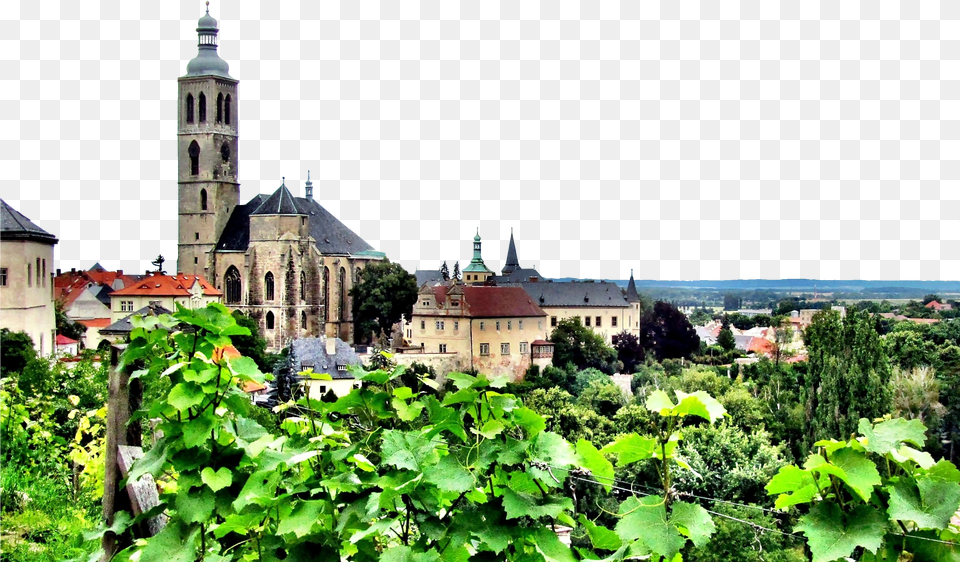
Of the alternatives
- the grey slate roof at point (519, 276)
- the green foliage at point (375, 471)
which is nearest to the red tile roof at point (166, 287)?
the grey slate roof at point (519, 276)

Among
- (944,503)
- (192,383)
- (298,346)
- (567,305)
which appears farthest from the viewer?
(567,305)

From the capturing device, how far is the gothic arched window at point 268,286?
2269 inches

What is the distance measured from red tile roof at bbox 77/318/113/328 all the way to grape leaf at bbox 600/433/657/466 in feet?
188

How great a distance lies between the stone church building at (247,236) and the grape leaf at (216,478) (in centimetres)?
5497

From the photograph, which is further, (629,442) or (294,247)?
(294,247)

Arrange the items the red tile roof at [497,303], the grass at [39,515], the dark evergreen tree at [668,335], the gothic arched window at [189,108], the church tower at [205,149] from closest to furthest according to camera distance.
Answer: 1. the grass at [39,515]
2. the red tile roof at [497,303]
3. the church tower at [205,149]
4. the gothic arched window at [189,108]
5. the dark evergreen tree at [668,335]

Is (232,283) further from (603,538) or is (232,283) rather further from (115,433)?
(603,538)

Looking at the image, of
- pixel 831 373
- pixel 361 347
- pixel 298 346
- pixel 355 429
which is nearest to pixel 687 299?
pixel 361 347

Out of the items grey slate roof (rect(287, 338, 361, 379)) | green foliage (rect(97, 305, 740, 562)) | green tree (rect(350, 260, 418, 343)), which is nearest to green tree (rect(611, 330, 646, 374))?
green tree (rect(350, 260, 418, 343))

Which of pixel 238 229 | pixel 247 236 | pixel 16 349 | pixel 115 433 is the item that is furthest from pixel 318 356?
pixel 115 433

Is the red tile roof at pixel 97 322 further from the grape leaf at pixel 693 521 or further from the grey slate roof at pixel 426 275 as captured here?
the grape leaf at pixel 693 521

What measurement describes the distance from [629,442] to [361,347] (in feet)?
192

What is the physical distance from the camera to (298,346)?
47344 mm

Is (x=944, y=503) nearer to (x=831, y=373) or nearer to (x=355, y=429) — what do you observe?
(x=355, y=429)
